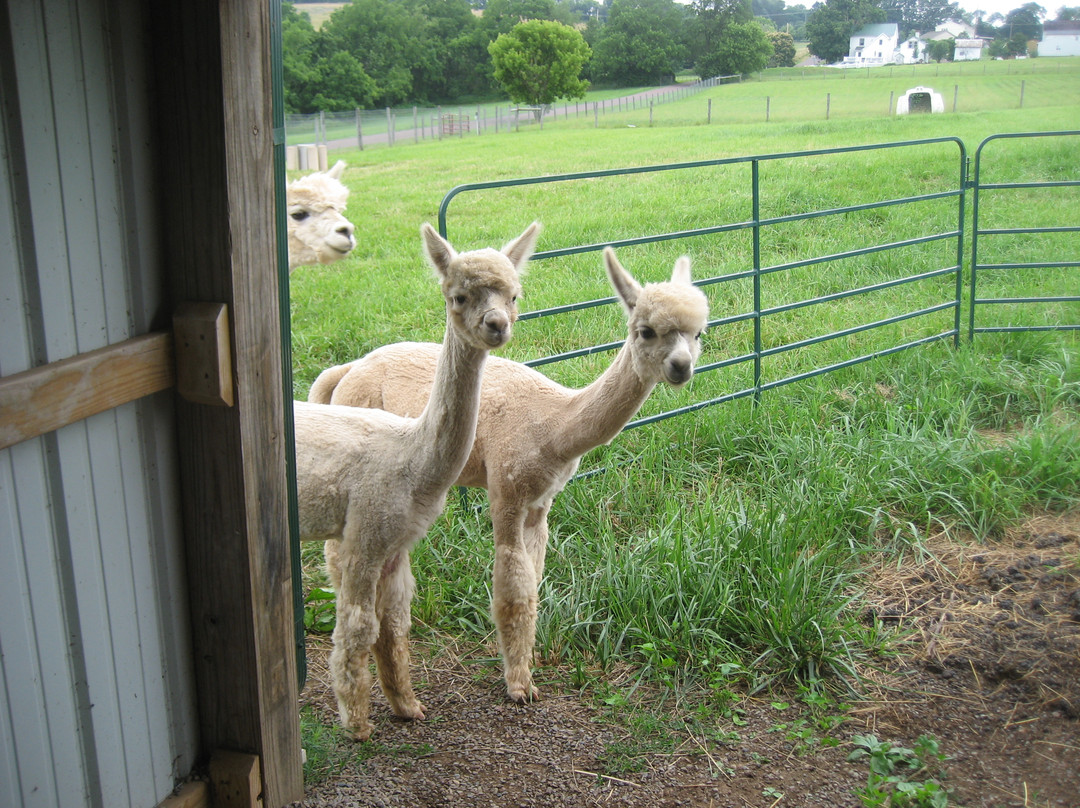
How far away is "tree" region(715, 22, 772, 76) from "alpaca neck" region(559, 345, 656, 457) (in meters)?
13.4

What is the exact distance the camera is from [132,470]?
1971mm

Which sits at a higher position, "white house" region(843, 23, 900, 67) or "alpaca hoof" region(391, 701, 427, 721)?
"white house" region(843, 23, 900, 67)

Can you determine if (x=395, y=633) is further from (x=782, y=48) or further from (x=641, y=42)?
(x=641, y=42)

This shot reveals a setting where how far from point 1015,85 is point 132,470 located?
52.2 ft

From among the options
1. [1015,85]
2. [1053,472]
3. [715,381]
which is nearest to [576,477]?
[715,381]

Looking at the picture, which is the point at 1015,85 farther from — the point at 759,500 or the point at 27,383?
the point at 27,383

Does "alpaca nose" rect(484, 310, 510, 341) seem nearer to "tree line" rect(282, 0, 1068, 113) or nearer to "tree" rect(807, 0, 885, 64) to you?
"tree" rect(807, 0, 885, 64)

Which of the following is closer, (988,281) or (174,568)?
(174,568)

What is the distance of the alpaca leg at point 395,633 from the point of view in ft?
9.78

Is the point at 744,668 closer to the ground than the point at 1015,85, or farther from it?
closer to the ground

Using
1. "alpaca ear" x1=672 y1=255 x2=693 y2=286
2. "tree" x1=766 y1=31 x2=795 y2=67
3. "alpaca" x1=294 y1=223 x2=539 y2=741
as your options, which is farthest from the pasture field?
"tree" x1=766 y1=31 x2=795 y2=67

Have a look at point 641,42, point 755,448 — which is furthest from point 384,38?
point 755,448

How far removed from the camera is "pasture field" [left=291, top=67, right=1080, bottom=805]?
328cm

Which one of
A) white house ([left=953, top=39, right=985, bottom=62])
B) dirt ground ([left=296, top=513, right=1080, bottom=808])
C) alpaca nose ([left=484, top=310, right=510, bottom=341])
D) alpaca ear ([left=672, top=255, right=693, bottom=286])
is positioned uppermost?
white house ([left=953, top=39, right=985, bottom=62])
